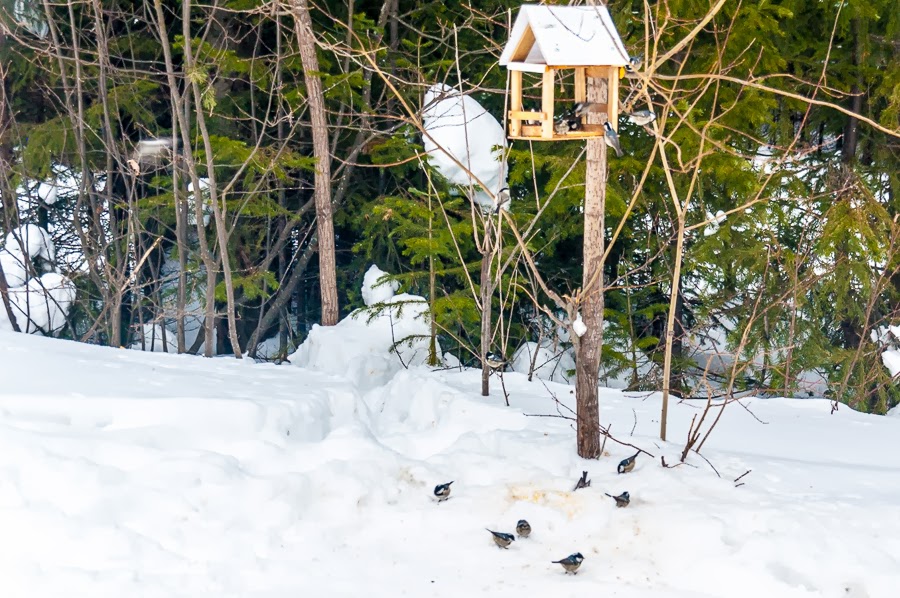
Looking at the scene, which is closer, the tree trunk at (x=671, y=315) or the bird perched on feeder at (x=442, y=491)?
the bird perched on feeder at (x=442, y=491)

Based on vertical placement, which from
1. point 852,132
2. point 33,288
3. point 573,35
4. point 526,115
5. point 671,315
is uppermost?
point 573,35

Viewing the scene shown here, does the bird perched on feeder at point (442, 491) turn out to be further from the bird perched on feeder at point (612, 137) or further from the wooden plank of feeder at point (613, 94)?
the wooden plank of feeder at point (613, 94)

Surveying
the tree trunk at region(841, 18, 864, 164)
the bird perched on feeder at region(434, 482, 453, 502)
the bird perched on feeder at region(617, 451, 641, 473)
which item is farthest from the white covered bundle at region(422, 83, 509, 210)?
the tree trunk at region(841, 18, 864, 164)

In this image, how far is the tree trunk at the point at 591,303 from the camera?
478 cm

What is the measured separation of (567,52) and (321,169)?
4656mm

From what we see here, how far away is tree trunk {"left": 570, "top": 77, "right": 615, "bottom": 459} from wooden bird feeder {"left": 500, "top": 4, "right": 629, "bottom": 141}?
30 centimetres

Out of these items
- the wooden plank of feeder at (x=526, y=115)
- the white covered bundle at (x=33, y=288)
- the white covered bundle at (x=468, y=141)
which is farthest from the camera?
the white covered bundle at (x=33, y=288)

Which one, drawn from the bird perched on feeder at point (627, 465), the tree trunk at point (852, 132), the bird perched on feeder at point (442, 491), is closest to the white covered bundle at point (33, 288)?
the bird perched on feeder at point (442, 491)

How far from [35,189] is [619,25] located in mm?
7428

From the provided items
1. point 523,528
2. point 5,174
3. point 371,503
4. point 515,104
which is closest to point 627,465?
point 523,528

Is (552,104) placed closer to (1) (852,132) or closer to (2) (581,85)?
(2) (581,85)

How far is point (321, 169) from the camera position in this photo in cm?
852

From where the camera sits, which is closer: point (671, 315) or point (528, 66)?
point (528, 66)

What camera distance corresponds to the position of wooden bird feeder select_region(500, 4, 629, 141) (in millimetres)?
4258
